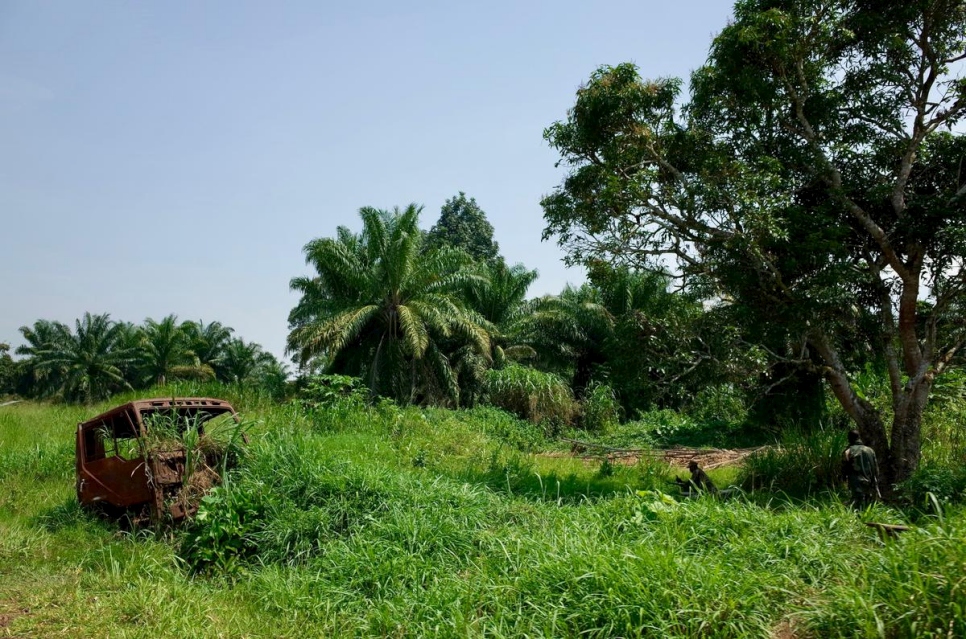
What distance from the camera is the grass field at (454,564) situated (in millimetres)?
4336

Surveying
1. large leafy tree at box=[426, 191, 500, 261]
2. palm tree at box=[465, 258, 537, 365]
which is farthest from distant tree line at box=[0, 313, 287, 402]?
palm tree at box=[465, 258, 537, 365]

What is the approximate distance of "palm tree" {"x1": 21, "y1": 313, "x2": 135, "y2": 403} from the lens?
4956 centimetres

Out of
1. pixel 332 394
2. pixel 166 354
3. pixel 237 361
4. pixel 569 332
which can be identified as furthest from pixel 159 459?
pixel 237 361

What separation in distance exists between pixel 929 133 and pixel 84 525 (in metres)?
13.5

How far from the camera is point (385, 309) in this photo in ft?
83.5

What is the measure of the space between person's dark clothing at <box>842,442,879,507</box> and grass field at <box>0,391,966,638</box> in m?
1.52

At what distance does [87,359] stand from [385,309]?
35431 mm

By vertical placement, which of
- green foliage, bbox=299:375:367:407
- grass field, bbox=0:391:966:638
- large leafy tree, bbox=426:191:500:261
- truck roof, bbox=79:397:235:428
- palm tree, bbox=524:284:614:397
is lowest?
grass field, bbox=0:391:966:638

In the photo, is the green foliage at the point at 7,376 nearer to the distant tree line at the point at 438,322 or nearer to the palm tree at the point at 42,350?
the palm tree at the point at 42,350

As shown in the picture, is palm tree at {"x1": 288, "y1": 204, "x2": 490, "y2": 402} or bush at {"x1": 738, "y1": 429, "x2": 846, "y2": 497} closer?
bush at {"x1": 738, "y1": 429, "x2": 846, "y2": 497}

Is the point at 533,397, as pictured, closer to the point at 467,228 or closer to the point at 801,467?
the point at 801,467

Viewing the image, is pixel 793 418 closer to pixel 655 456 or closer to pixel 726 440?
pixel 726 440

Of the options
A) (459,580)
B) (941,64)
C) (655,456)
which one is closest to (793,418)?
(655,456)

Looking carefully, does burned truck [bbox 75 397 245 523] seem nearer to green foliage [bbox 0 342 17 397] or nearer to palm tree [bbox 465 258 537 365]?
palm tree [bbox 465 258 537 365]
